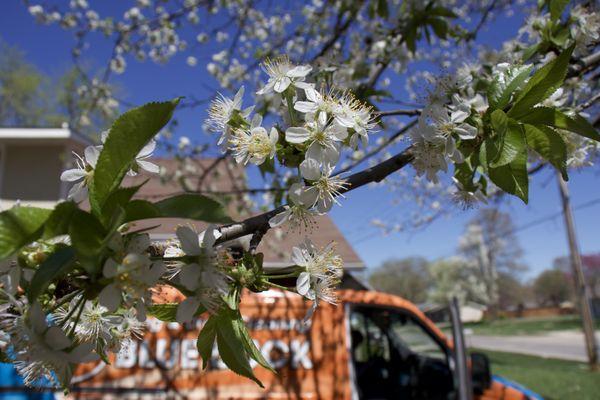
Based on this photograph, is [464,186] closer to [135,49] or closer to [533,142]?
[533,142]

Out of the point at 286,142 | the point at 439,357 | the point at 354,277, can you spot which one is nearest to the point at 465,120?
the point at 286,142

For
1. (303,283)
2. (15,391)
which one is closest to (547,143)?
(303,283)

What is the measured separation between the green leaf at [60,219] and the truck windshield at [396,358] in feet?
12.5

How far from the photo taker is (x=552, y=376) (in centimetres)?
1108

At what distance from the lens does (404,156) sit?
139cm

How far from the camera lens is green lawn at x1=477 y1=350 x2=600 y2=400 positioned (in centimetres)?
896

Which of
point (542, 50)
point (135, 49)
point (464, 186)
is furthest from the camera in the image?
point (135, 49)

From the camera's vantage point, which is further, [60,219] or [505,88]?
[505,88]

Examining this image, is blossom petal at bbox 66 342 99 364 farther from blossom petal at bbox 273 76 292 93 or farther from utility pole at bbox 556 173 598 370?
utility pole at bbox 556 173 598 370

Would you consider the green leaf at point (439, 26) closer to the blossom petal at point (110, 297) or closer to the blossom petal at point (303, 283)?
the blossom petal at point (303, 283)

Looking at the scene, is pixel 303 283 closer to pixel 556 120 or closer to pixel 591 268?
pixel 556 120

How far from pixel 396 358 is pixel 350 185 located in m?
4.09

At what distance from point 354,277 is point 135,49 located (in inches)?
278

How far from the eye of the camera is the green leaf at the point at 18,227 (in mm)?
789
